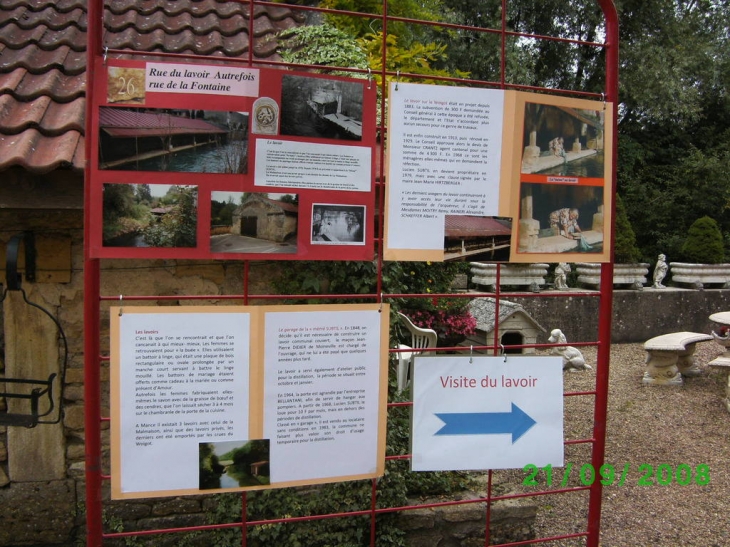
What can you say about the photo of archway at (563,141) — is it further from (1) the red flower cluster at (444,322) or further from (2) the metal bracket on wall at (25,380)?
(1) the red flower cluster at (444,322)

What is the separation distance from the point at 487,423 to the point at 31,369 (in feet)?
7.37

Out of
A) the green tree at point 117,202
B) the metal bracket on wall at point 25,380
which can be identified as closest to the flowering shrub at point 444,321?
the metal bracket on wall at point 25,380

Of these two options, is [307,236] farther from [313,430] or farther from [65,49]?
[65,49]

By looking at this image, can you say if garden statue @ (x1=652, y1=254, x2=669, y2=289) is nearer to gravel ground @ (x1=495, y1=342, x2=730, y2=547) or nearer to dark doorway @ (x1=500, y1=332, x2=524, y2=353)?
gravel ground @ (x1=495, y1=342, x2=730, y2=547)

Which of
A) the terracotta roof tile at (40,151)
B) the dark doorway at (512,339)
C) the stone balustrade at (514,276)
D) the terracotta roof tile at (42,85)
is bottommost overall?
the dark doorway at (512,339)

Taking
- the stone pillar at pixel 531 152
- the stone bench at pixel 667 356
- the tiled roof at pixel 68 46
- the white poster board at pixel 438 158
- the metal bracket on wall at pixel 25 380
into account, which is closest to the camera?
the white poster board at pixel 438 158

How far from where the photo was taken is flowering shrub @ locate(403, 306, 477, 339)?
5973 millimetres

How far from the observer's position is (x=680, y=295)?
919 cm

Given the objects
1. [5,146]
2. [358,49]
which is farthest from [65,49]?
[358,49]

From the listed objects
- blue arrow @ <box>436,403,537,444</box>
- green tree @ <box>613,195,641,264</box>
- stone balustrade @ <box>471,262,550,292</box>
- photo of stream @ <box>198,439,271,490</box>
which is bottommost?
photo of stream @ <box>198,439,271,490</box>

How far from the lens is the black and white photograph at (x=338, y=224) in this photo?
6.29 feet

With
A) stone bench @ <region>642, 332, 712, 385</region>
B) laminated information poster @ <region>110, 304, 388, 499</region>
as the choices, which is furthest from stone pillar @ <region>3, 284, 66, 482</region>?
stone bench @ <region>642, 332, 712, 385</region>

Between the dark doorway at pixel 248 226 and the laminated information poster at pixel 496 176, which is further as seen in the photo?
the laminated information poster at pixel 496 176

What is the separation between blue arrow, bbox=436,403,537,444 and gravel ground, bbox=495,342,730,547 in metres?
1.83
